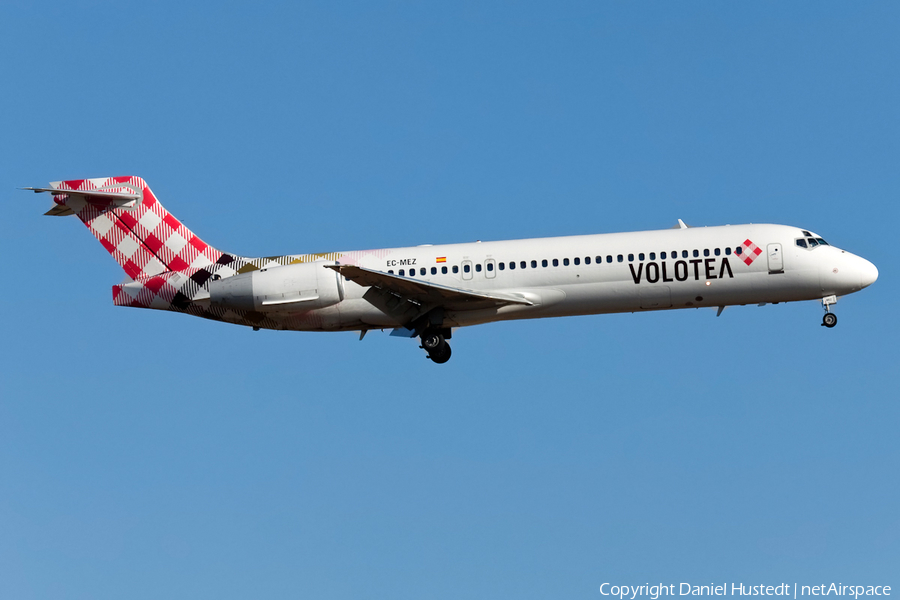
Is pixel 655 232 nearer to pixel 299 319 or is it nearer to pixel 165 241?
pixel 299 319

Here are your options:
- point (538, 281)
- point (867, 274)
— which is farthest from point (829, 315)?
point (538, 281)

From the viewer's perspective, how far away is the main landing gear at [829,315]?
33000 millimetres

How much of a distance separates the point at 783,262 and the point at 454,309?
10054mm

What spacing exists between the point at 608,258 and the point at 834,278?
6894 mm

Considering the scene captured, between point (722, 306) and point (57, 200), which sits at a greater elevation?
point (57, 200)

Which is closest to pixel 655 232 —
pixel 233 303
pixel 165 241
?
pixel 233 303

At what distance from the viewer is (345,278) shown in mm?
32844

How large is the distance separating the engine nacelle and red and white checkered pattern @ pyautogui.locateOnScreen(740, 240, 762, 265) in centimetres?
1224

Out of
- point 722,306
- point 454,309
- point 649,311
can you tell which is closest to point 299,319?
point 454,309

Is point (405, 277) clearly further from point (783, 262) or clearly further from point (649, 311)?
point (783, 262)

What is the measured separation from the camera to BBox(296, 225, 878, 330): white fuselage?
107 ft

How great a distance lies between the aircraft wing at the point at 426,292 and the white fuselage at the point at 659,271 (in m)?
0.40

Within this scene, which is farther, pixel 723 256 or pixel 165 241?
pixel 165 241

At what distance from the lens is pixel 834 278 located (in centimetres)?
3288
